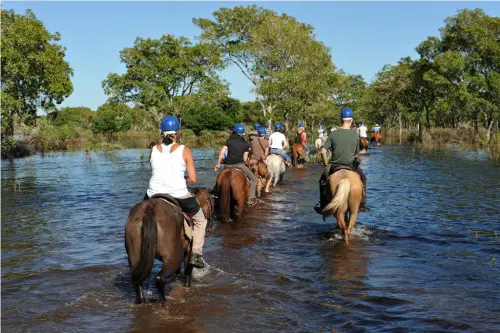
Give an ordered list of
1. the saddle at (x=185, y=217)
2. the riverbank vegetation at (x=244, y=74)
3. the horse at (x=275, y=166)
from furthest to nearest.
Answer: the riverbank vegetation at (x=244, y=74) < the horse at (x=275, y=166) < the saddle at (x=185, y=217)

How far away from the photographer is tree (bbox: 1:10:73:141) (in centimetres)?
3375

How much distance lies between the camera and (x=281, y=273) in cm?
793

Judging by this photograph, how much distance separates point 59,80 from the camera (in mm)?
39688

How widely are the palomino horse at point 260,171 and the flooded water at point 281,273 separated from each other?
0.93 metres

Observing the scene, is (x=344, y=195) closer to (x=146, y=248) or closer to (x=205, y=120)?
(x=146, y=248)

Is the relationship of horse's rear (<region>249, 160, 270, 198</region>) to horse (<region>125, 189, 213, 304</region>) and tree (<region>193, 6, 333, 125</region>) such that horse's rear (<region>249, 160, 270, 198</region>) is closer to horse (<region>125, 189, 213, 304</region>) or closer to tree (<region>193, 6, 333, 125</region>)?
horse (<region>125, 189, 213, 304</region>)

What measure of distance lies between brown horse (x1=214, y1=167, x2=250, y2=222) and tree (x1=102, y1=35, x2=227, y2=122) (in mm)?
37893

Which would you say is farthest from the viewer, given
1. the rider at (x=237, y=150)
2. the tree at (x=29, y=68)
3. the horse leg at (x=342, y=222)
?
the tree at (x=29, y=68)

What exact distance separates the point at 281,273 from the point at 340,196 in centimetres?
218

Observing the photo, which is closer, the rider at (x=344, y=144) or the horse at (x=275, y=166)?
the rider at (x=344, y=144)

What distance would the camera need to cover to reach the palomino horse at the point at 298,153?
27203mm

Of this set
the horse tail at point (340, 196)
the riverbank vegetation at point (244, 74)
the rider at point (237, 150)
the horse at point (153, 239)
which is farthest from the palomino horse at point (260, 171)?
the riverbank vegetation at point (244, 74)

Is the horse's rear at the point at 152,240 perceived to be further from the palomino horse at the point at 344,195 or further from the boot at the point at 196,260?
the palomino horse at the point at 344,195

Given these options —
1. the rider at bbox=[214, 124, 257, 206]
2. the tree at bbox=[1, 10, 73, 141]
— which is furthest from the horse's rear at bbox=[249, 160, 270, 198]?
the tree at bbox=[1, 10, 73, 141]
